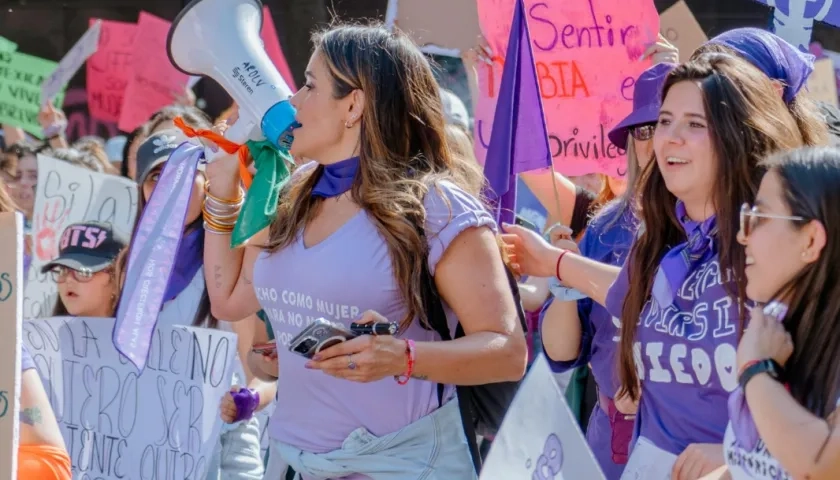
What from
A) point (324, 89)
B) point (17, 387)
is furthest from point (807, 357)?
point (17, 387)

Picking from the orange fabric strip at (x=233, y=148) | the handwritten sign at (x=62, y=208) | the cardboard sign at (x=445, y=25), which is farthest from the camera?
the handwritten sign at (x=62, y=208)

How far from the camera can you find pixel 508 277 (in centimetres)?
279

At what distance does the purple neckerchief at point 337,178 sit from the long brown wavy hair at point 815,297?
95 centimetres

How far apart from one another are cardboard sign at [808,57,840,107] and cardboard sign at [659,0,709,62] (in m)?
1.15

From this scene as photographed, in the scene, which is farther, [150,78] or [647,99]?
[150,78]

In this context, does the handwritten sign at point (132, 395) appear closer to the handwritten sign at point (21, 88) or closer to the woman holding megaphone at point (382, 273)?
the woman holding megaphone at point (382, 273)

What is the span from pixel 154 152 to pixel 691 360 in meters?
2.39

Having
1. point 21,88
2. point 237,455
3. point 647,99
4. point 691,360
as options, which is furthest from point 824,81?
point 21,88

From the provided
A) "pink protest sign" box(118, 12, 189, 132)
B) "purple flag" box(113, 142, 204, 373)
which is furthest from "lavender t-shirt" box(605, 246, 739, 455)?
"pink protest sign" box(118, 12, 189, 132)

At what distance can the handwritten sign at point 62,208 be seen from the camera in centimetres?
538

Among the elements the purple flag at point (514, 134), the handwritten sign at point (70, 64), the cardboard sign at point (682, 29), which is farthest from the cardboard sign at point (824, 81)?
the handwritten sign at point (70, 64)

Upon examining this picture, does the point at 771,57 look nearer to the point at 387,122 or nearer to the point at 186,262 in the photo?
the point at 387,122

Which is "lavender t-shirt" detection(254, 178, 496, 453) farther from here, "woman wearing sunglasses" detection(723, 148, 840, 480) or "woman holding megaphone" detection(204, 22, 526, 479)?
"woman wearing sunglasses" detection(723, 148, 840, 480)

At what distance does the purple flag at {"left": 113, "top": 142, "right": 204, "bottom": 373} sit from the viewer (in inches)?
134
